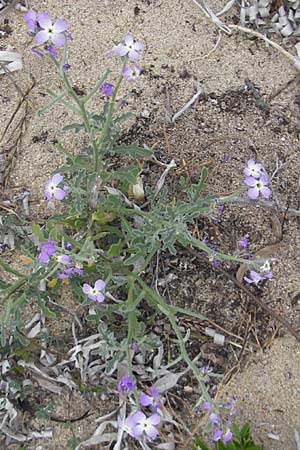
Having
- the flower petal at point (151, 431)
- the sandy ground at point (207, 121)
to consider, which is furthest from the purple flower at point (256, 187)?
the flower petal at point (151, 431)

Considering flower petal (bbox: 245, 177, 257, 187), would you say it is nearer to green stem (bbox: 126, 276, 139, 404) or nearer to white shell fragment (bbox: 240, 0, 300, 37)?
green stem (bbox: 126, 276, 139, 404)

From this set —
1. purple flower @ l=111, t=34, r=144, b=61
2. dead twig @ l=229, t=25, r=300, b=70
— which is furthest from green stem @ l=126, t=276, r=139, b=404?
dead twig @ l=229, t=25, r=300, b=70

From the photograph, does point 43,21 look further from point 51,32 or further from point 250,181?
point 250,181

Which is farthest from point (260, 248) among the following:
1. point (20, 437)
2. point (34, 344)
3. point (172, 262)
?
point (20, 437)

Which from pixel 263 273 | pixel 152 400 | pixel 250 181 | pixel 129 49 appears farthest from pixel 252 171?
pixel 152 400

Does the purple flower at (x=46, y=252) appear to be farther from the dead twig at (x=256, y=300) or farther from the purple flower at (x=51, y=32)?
the dead twig at (x=256, y=300)
